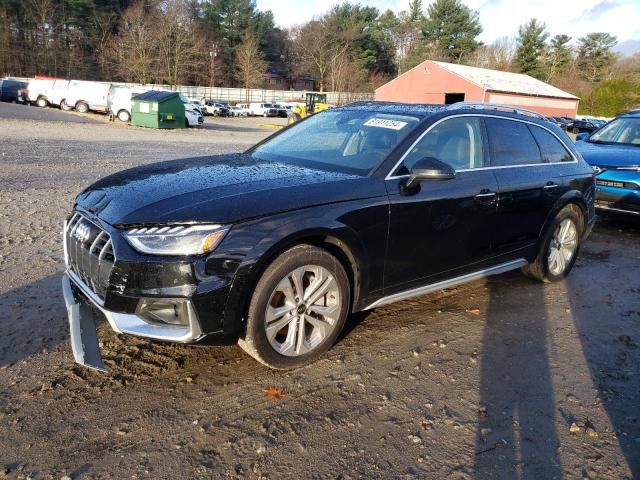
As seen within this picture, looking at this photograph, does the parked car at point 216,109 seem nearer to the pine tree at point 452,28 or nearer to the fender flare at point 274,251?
the pine tree at point 452,28

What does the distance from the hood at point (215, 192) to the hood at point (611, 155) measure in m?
5.68

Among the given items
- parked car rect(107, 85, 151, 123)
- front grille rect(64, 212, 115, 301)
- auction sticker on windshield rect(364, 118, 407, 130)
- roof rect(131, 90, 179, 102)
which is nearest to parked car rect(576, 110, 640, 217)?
auction sticker on windshield rect(364, 118, 407, 130)

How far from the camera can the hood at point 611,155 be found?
762 centimetres

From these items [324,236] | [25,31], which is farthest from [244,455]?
[25,31]

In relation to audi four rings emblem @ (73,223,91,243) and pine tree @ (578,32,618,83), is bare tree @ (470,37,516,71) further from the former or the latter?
audi four rings emblem @ (73,223,91,243)

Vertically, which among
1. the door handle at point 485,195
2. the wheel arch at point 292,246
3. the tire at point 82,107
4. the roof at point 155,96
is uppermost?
the roof at point 155,96

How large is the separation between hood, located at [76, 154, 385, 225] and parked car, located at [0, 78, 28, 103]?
132 ft

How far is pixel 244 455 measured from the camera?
262cm

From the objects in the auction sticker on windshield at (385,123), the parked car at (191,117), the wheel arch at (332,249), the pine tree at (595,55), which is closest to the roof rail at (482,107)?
the auction sticker on windshield at (385,123)

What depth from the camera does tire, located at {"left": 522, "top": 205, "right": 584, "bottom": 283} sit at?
5.16 m

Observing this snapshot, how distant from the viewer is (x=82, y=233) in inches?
128

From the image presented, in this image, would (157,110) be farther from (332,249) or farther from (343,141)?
(332,249)

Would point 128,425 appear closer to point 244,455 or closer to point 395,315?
point 244,455

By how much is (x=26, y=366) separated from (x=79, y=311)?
0.53m
